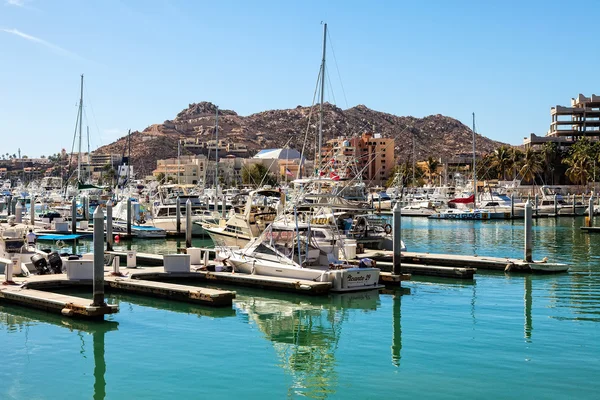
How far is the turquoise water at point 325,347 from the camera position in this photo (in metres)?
16.5

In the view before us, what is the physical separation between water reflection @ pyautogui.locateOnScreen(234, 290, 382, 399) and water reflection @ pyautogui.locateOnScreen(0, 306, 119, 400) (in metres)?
4.74

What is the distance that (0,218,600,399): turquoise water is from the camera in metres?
16.5

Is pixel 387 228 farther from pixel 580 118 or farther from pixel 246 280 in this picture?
pixel 580 118

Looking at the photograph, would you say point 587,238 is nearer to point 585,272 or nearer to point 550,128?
point 585,272

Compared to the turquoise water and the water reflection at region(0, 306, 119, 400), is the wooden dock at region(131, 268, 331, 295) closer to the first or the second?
the turquoise water

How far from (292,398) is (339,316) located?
8.76 meters

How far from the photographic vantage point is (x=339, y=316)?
A: 24469mm

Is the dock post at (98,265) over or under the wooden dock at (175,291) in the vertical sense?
over

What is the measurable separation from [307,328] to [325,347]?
255 cm

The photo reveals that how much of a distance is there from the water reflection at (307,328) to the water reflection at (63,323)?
4739 mm

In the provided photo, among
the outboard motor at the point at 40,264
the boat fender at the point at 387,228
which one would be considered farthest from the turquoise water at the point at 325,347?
the boat fender at the point at 387,228

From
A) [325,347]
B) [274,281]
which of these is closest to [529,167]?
[274,281]

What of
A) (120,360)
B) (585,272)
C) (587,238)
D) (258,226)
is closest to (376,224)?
(258,226)

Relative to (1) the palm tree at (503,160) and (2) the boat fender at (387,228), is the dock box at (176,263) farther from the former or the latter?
(1) the palm tree at (503,160)
